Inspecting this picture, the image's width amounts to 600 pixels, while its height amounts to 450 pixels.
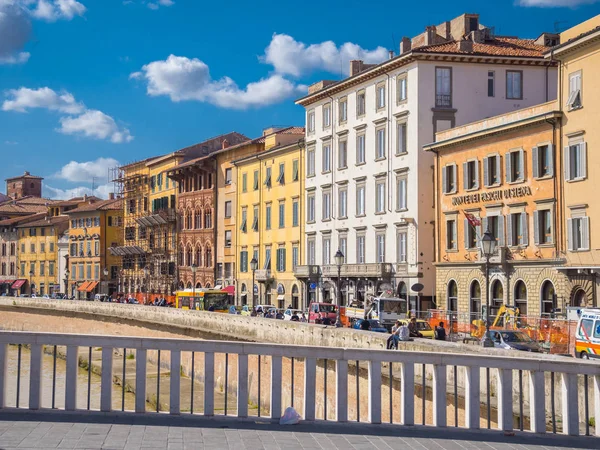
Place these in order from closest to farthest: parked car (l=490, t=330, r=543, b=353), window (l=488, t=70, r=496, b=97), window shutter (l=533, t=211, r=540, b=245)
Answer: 1. parked car (l=490, t=330, r=543, b=353)
2. window shutter (l=533, t=211, r=540, b=245)
3. window (l=488, t=70, r=496, b=97)

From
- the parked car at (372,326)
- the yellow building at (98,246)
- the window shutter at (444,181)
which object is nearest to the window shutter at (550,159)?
the window shutter at (444,181)

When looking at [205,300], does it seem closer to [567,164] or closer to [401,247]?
[401,247]

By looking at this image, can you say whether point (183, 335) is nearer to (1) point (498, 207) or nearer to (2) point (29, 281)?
(1) point (498, 207)

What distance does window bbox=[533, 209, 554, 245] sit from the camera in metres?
44.2

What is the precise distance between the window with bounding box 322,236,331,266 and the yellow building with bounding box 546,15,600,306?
23.3m

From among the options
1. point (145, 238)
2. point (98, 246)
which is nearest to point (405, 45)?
point (145, 238)

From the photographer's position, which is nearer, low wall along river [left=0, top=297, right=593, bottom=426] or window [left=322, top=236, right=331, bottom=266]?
low wall along river [left=0, top=297, right=593, bottom=426]

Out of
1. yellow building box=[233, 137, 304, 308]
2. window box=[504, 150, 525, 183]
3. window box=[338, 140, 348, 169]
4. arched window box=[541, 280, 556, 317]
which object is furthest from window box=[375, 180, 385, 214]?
arched window box=[541, 280, 556, 317]

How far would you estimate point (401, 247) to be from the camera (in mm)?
56344

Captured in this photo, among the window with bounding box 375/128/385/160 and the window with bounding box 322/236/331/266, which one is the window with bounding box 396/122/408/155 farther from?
the window with bounding box 322/236/331/266

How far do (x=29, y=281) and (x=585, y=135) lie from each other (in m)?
94.7

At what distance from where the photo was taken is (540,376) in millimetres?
13359

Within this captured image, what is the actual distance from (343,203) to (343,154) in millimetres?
2983

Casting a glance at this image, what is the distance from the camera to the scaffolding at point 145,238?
9231 centimetres
